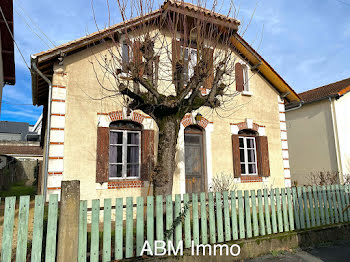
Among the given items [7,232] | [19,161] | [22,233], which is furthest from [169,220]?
[19,161]

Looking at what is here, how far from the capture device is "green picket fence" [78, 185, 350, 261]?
381cm

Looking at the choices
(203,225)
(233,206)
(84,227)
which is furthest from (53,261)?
(233,206)

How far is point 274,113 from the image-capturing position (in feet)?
33.2

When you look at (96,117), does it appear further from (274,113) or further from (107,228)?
(274,113)

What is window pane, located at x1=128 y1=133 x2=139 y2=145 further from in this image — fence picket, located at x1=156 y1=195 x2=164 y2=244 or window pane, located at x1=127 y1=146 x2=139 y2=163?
fence picket, located at x1=156 y1=195 x2=164 y2=244

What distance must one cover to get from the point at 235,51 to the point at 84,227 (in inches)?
325

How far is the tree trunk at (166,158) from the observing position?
4.88 m

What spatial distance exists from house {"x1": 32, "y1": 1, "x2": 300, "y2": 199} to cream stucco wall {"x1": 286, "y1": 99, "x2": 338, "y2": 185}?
4657 mm

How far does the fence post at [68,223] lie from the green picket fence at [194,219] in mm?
115

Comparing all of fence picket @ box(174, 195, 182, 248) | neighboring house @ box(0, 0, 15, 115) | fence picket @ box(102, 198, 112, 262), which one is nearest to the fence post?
fence picket @ box(102, 198, 112, 262)

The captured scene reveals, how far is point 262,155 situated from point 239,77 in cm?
312

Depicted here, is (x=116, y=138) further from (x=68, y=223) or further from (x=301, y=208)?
(x=301, y=208)

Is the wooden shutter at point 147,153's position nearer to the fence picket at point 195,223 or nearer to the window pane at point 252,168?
the fence picket at point 195,223

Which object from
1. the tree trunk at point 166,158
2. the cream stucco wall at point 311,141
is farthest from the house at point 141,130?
the cream stucco wall at point 311,141
